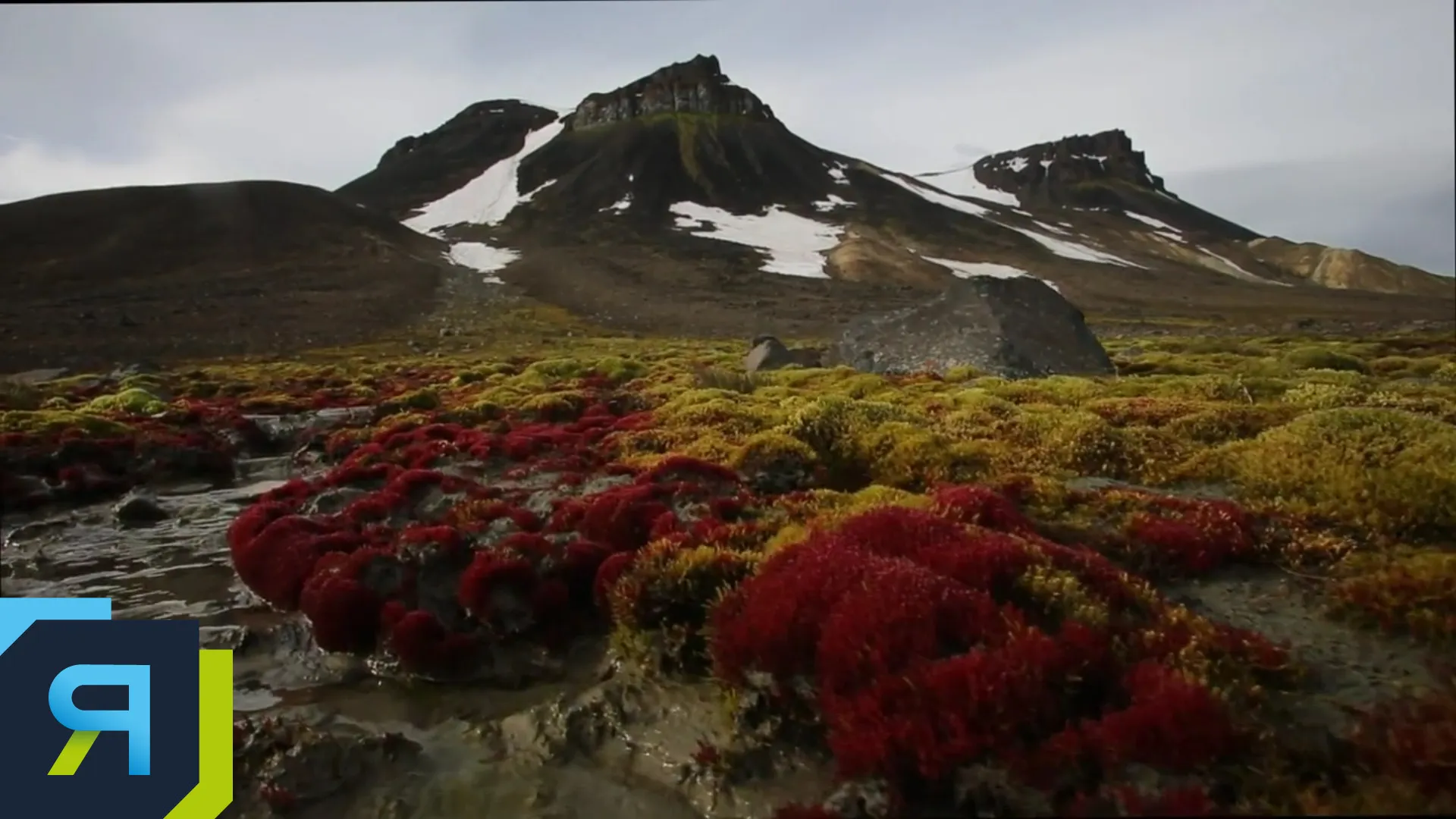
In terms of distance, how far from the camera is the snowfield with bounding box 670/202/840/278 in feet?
467

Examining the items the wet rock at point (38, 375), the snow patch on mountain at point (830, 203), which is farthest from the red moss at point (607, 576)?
the snow patch on mountain at point (830, 203)

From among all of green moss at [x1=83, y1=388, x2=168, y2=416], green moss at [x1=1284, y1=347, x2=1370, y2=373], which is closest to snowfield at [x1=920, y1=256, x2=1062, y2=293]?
green moss at [x1=1284, y1=347, x2=1370, y2=373]

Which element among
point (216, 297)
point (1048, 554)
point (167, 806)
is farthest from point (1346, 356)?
point (216, 297)

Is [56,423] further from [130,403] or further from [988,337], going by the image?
[988,337]

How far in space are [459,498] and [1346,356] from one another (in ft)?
109

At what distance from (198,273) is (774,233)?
10813cm

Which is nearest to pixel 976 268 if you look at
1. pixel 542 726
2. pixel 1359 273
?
pixel 1359 273

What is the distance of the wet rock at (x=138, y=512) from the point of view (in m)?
16.6

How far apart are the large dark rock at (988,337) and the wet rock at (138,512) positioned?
22.8m

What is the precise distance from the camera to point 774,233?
547ft

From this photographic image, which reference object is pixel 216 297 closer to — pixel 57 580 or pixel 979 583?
pixel 57 580

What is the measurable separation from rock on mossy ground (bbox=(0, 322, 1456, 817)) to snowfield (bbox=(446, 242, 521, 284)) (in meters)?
105

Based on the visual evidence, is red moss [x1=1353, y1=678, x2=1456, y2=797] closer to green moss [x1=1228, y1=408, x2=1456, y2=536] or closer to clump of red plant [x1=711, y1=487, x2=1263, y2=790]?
clump of red plant [x1=711, y1=487, x2=1263, y2=790]

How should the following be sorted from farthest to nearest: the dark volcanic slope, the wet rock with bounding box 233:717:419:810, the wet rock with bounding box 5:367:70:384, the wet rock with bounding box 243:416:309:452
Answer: the dark volcanic slope
the wet rock with bounding box 243:416:309:452
the wet rock with bounding box 5:367:70:384
the wet rock with bounding box 233:717:419:810
